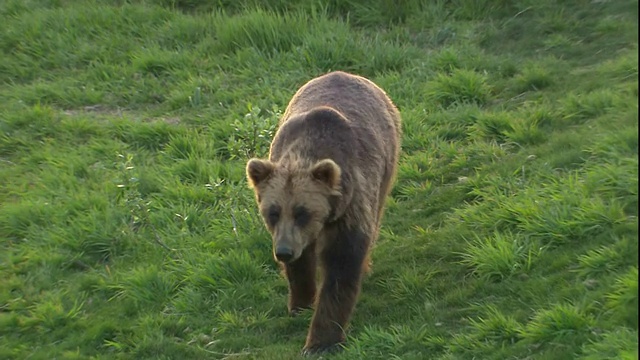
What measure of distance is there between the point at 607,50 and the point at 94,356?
5190 mm

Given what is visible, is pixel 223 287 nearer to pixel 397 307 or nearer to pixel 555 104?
pixel 397 307

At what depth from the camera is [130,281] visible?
6797mm

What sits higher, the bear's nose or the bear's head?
the bear's head

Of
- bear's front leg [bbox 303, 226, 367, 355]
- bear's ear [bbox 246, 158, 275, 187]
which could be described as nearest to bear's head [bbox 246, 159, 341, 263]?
bear's ear [bbox 246, 158, 275, 187]

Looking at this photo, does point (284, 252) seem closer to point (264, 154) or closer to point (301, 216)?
point (301, 216)

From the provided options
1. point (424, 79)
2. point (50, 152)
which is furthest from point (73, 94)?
point (424, 79)

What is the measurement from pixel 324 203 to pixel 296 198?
0.17 metres

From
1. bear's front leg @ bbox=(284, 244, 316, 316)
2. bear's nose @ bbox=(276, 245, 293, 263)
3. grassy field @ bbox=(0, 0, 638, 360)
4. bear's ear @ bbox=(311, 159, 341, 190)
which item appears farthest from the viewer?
bear's front leg @ bbox=(284, 244, 316, 316)

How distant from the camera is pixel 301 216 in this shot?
18.5 ft

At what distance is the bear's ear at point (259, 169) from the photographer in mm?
5703

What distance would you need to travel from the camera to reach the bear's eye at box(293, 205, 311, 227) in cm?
562

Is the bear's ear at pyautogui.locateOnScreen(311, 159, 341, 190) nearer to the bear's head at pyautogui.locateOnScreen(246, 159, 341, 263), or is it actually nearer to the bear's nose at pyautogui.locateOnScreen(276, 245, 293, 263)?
the bear's head at pyautogui.locateOnScreen(246, 159, 341, 263)

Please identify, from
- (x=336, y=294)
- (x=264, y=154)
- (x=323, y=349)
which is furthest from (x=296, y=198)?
(x=264, y=154)

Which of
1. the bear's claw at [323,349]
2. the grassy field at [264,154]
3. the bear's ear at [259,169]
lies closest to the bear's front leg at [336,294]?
the bear's claw at [323,349]
